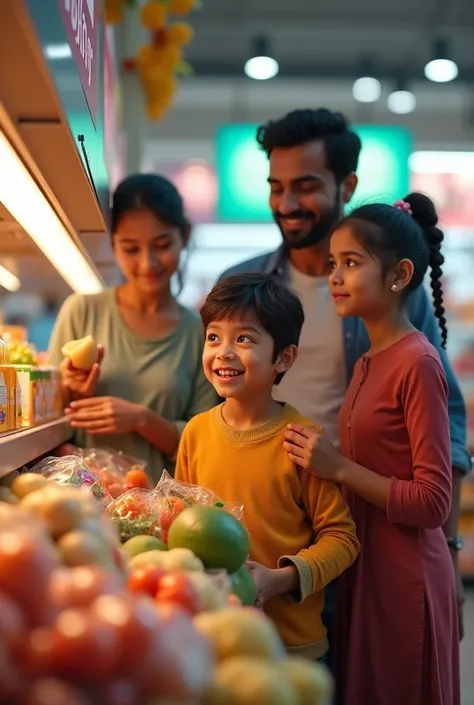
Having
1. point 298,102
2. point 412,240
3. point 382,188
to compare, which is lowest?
point 412,240

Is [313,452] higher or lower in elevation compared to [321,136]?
lower

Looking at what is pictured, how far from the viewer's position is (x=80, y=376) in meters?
2.70

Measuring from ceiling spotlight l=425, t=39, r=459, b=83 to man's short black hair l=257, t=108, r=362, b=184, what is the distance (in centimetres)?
571

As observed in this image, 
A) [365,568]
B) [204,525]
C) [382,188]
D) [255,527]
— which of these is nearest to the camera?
[204,525]

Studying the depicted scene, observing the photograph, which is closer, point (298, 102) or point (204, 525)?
point (204, 525)

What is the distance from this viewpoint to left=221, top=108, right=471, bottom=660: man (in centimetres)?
268

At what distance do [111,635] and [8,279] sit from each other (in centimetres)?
311

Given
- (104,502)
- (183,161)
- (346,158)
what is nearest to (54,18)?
(104,502)

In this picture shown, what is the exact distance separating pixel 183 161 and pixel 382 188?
4.84 metres

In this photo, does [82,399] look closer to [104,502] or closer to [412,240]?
[104,502]

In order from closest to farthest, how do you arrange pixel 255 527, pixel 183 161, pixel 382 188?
pixel 255 527, pixel 382 188, pixel 183 161

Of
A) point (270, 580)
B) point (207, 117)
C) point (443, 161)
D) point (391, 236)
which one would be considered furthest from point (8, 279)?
point (443, 161)

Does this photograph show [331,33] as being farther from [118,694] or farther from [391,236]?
[118,694]

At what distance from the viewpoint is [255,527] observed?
6.75 ft
